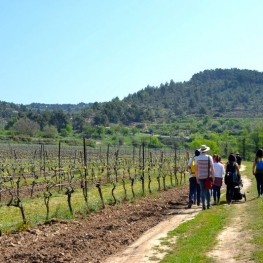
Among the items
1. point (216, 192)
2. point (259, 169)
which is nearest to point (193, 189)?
point (216, 192)

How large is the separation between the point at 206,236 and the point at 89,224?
398cm

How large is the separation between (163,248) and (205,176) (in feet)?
18.6

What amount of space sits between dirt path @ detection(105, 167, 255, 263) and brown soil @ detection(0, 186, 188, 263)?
278 millimetres

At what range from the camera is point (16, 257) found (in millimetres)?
10477

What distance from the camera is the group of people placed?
1625cm

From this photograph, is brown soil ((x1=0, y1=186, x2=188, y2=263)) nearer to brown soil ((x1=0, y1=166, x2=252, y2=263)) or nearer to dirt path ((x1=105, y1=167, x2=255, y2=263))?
brown soil ((x1=0, y1=166, x2=252, y2=263))

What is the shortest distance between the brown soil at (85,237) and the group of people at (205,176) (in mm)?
826

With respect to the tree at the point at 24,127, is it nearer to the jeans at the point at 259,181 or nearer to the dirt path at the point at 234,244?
the jeans at the point at 259,181

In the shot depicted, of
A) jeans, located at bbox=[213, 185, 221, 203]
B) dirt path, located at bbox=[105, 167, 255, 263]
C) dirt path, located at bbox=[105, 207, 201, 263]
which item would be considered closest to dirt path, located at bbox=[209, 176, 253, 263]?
dirt path, located at bbox=[105, 167, 255, 263]

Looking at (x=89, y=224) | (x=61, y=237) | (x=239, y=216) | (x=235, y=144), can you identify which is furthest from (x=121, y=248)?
(x=235, y=144)

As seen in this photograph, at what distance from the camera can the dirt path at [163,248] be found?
9.95 meters

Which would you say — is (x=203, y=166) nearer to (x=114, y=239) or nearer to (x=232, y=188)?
(x=232, y=188)

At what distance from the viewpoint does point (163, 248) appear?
10938 mm

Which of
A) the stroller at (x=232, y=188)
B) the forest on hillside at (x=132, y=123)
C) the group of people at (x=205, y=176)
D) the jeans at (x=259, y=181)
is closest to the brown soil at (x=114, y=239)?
the group of people at (x=205, y=176)
